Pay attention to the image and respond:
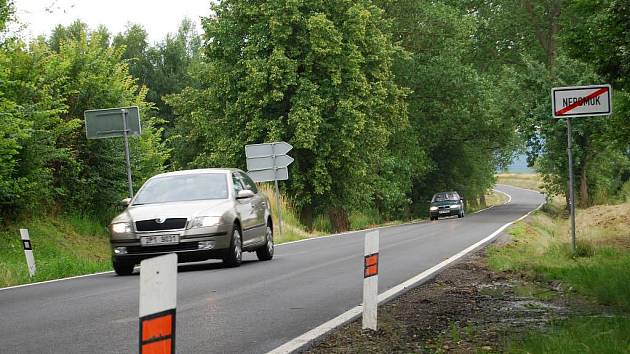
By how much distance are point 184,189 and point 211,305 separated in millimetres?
5973

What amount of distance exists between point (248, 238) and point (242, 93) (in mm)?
23274

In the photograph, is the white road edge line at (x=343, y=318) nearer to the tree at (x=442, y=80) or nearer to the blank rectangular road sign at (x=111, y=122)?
the blank rectangular road sign at (x=111, y=122)

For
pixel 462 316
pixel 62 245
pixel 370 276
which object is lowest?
pixel 62 245

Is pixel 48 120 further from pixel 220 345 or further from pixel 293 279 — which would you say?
pixel 220 345

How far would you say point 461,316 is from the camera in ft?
29.2

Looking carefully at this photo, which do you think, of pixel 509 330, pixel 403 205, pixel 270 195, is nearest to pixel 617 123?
pixel 509 330

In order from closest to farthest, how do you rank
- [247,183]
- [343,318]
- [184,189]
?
[343,318] → [184,189] → [247,183]

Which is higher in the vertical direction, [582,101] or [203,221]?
[582,101]

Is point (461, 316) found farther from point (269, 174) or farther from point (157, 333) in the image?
point (269, 174)

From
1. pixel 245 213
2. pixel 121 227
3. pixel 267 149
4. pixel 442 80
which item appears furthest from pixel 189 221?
pixel 442 80

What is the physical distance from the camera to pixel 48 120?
2270 centimetres

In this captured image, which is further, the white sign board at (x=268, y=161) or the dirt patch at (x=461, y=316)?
the white sign board at (x=268, y=161)

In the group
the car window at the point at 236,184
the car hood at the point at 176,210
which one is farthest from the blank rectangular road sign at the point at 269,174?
the car hood at the point at 176,210

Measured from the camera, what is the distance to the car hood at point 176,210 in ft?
48.1
